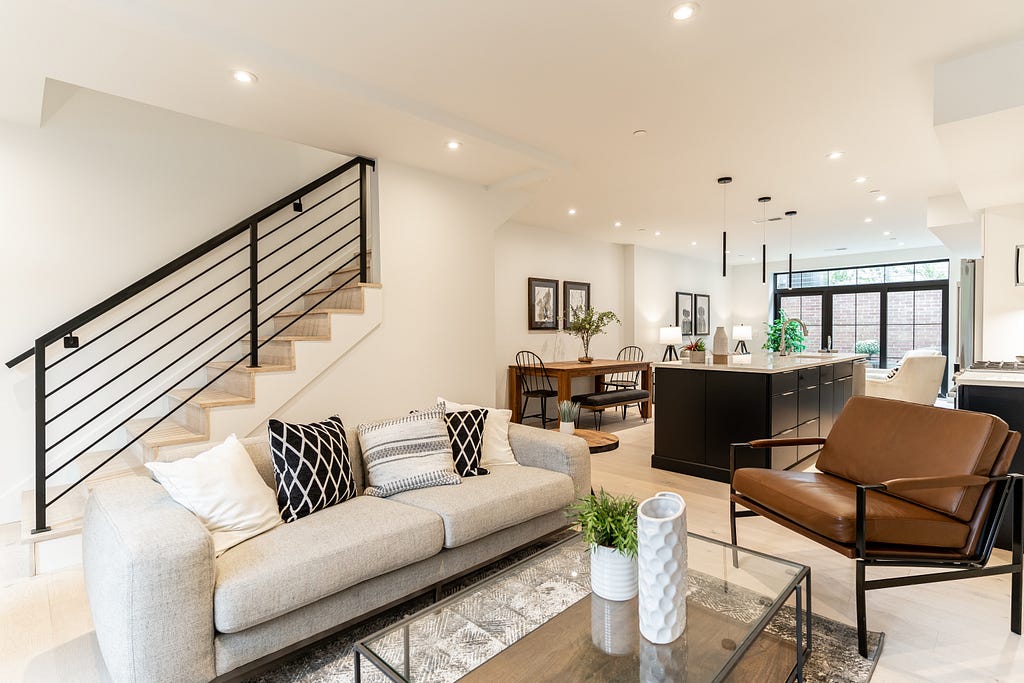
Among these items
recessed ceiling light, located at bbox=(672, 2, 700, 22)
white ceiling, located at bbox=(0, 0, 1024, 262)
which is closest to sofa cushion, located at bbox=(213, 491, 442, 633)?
white ceiling, located at bbox=(0, 0, 1024, 262)

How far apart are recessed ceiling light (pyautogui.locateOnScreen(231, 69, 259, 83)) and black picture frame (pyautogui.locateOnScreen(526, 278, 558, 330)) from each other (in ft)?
14.6

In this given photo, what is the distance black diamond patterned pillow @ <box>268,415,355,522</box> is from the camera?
87.1 inches

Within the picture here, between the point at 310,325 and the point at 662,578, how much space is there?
3.19 metres

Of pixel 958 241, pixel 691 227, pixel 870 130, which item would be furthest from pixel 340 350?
pixel 958 241

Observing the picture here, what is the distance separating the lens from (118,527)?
1.69m

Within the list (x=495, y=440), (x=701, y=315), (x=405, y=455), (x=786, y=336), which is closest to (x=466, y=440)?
(x=495, y=440)

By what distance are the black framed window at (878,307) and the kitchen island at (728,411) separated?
545 centimetres

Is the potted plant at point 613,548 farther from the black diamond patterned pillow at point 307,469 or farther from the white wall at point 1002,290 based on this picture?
the white wall at point 1002,290

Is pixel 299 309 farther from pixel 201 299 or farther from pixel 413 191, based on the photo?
pixel 413 191

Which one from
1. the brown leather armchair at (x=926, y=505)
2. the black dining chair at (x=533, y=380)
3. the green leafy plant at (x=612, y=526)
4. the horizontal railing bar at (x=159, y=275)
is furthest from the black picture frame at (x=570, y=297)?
the green leafy plant at (x=612, y=526)

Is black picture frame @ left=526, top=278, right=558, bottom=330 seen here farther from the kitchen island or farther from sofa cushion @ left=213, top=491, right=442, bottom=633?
sofa cushion @ left=213, top=491, right=442, bottom=633

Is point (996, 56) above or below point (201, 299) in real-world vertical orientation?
above

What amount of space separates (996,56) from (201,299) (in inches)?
195

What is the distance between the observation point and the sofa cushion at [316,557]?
1.65 metres
